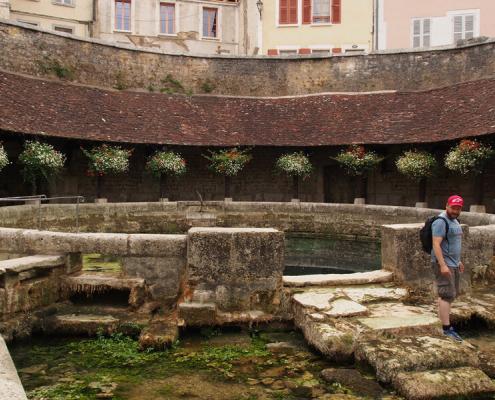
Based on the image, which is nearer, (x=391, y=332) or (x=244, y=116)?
(x=391, y=332)

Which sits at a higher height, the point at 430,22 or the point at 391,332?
the point at 430,22

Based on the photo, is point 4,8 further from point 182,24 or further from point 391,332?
point 391,332

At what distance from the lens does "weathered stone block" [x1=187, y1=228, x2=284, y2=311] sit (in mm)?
5090

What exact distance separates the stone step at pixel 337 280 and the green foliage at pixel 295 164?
10.3m

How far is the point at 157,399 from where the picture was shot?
3.67 meters

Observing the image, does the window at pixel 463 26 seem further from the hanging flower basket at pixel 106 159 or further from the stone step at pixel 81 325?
the stone step at pixel 81 325

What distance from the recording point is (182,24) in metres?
26.4

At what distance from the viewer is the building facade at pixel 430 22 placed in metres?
22.0

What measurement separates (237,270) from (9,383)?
2934 millimetres

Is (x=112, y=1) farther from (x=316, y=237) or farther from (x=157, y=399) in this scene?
Result: (x=157, y=399)

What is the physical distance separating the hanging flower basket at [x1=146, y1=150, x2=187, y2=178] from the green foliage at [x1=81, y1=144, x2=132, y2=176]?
2.82 feet

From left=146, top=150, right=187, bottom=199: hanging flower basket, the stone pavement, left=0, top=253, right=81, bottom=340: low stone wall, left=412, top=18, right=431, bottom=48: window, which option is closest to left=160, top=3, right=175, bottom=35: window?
left=412, top=18, right=431, bottom=48: window

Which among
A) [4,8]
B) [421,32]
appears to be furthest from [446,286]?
[4,8]

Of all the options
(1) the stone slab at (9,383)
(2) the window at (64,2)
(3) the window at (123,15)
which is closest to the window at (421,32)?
(3) the window at (123,15)
